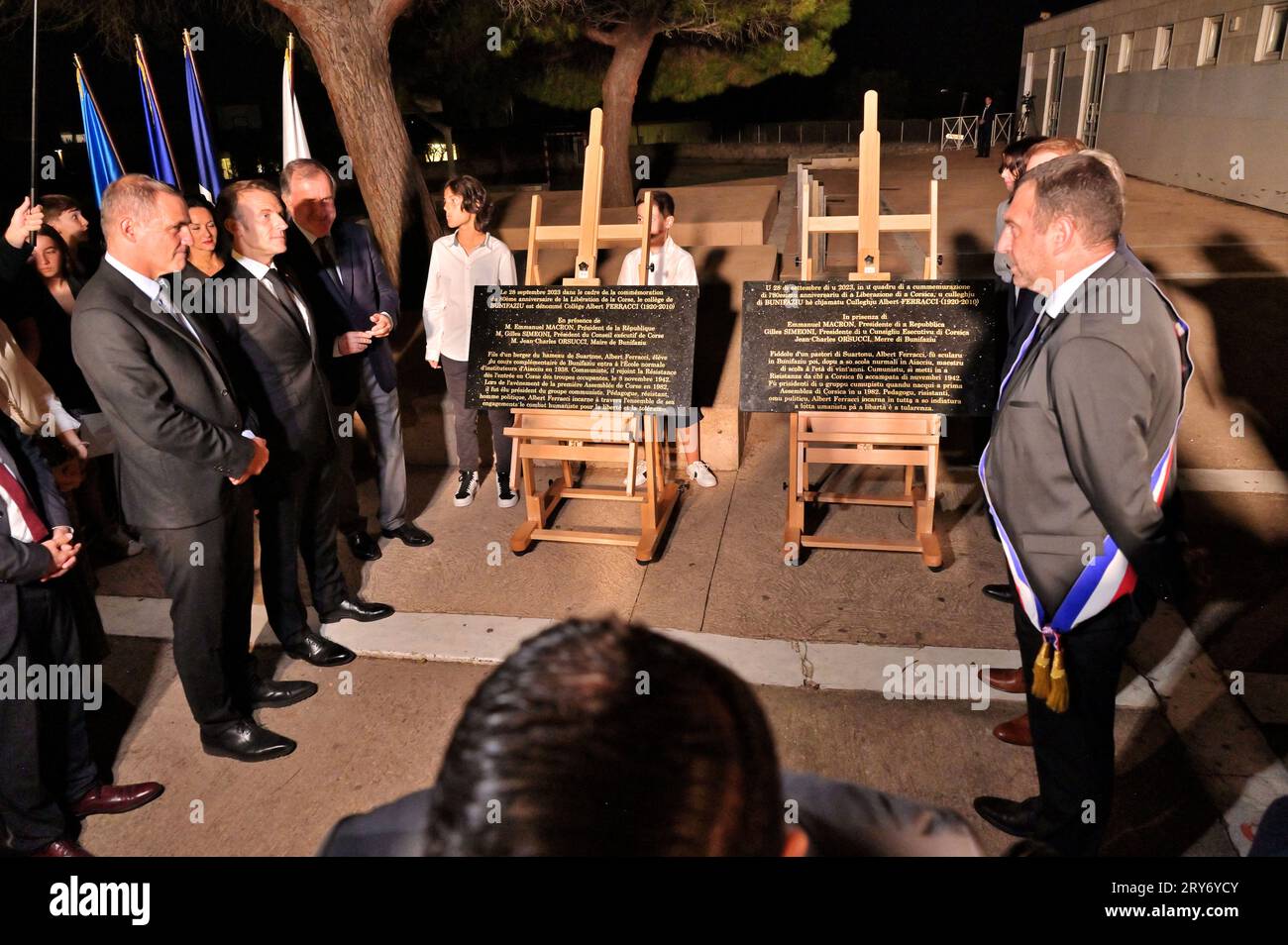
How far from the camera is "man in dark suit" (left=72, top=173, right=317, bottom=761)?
2910 mm

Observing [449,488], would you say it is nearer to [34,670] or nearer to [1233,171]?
[34,670]

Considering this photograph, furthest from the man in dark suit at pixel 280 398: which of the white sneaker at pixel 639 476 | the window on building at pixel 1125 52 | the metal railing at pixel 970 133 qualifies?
the metal railing at pixel 970 133

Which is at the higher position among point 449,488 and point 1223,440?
point 1223,440

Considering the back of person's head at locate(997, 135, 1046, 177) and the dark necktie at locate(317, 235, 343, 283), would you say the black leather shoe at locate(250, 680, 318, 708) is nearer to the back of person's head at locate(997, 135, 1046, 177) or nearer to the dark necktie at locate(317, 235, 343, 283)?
the dark necktie at locate(317, 235, 343, 283)

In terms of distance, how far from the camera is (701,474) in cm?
581

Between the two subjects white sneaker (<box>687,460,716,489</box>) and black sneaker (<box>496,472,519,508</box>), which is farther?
white sneaker (<box>687,460,716,489</box>)

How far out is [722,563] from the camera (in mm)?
4793

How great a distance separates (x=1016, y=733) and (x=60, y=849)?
363 centimetres

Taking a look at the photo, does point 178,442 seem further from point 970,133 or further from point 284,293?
point 970,133

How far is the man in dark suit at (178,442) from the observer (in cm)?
291

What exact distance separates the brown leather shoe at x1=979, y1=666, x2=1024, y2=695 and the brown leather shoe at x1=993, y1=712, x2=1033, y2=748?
0.27 m

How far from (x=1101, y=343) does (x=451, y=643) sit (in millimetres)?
3205

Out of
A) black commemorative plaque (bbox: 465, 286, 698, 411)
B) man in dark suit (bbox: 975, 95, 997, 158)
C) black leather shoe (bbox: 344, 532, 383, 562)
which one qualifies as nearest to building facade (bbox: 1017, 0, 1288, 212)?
man in dark suit (bbox: 975, 95, 997, 158)
